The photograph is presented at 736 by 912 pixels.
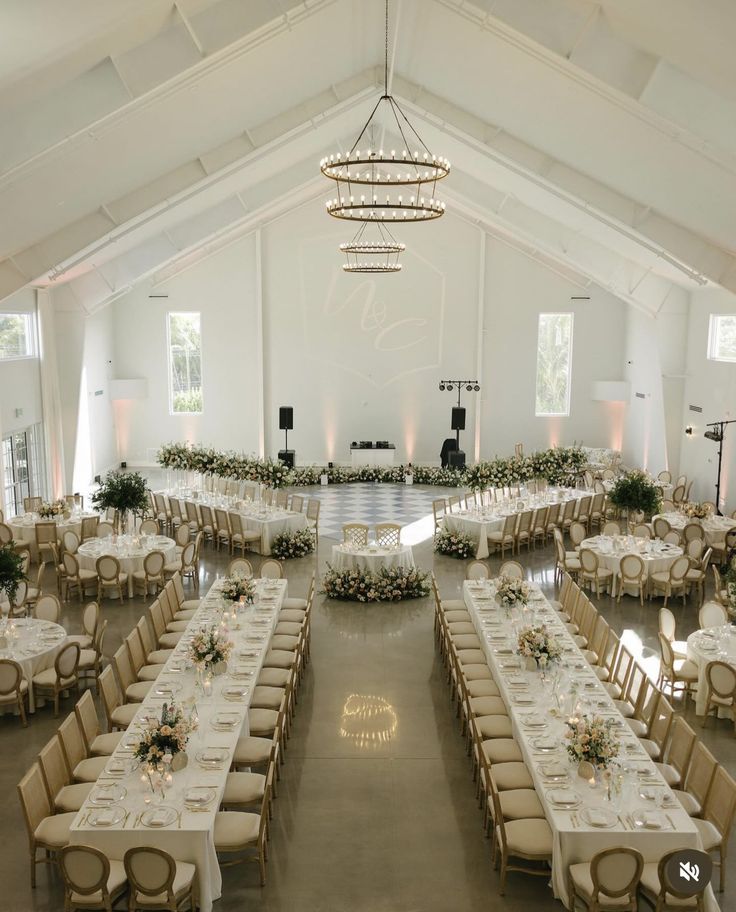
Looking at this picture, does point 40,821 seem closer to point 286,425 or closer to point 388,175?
point 388,175

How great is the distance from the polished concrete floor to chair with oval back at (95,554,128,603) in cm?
112

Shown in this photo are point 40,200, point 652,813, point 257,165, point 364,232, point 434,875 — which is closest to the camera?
point 652,813

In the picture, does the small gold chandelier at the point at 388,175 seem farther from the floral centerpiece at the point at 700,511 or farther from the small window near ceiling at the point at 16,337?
the floral centerpiece at the point at 700,511

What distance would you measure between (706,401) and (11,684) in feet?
51.3

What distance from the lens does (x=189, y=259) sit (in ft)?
81.4

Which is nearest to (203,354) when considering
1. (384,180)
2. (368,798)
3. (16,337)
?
(16,337)

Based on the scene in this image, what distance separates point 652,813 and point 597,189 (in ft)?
34.2

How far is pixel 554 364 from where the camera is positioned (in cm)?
2559

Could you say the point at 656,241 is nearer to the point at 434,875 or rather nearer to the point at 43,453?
the point at 434,875

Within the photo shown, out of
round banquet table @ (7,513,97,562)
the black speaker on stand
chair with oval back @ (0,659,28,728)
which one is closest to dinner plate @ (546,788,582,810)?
chair with oval back @ (0,659,28,728)

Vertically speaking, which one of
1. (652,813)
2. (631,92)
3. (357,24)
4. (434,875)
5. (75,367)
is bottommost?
(434,875)

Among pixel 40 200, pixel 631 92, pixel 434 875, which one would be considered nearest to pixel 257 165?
pixel 40 200

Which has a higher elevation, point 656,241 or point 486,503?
point 656,241

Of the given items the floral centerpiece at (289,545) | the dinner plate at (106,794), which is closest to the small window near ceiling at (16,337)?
the floral centerpiece at (289,545)
